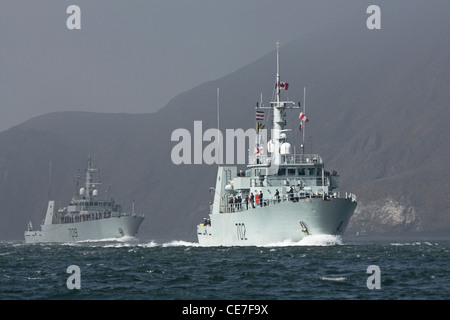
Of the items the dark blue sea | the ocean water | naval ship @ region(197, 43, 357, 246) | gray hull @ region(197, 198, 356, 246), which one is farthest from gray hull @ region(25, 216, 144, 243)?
the dark blue sea

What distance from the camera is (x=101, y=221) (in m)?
163

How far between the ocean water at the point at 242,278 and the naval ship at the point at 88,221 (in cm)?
9422

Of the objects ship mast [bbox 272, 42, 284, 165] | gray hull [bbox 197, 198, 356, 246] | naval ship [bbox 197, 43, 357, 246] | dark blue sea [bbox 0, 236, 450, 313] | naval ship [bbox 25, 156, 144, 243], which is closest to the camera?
dark blue sea [bbox 0, 236, 450, 313]

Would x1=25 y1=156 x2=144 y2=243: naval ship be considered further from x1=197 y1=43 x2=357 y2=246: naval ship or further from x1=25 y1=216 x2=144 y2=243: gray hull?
x1=197 y1=43 x2=357 y2=246: naval ship

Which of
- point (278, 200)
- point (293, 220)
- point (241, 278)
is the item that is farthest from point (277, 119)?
point (241, 278)

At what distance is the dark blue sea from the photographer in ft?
136

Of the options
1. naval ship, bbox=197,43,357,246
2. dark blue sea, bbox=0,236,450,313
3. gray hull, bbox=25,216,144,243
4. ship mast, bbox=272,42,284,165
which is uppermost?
ship mast, bbox=272,42,284,165

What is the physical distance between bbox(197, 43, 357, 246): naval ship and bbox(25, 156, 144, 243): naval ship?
72.4 meters

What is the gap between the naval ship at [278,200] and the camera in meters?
78.0

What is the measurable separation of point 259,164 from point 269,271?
3221cm

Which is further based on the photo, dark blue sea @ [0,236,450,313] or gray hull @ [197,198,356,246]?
gray hull @ [197,198,356,246]

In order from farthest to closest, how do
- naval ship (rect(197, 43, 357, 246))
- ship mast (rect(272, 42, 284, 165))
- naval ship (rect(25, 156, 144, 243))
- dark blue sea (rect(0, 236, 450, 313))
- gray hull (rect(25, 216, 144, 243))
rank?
naval ship (rect(25, 156, 144, 243)) → gray hull (rect(25, 216, 144, 243)) → ship mast (rect(272, 42, 284, 165)) → naval ship (rect(197, 43, 357, 246)) → dark blue sea (rect(0, 236, 450, 313))
